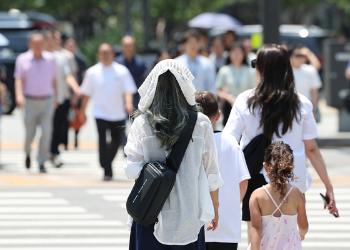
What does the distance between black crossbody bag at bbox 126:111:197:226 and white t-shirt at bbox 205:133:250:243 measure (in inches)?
38.3

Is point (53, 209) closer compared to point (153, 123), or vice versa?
point (153, 123)

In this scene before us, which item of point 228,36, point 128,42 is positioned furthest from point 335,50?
point 128,42

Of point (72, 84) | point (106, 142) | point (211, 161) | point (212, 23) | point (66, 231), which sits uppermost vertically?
point (211, 161)

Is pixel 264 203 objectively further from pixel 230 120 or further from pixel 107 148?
pixel 107 148

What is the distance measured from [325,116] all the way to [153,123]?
851 inches

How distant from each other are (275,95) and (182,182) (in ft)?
6.19

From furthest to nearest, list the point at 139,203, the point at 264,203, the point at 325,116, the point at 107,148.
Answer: the point at 325,116 → the point at 107,148 → the point at 264,203 → the point at 139,203

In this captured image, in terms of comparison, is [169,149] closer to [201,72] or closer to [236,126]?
[236,126]

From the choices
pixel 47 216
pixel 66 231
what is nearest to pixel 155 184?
pixel 66 231

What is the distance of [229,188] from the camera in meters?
7.50

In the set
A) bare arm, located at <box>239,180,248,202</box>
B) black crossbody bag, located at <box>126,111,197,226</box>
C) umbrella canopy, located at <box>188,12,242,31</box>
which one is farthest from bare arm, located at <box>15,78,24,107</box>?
umbrella canopy, located at <box>188,12,242,31</box>

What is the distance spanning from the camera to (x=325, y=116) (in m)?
27.8

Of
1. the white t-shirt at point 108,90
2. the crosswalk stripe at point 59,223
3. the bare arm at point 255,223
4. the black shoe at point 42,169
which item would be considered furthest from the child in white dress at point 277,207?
the black shoe at point 42,169

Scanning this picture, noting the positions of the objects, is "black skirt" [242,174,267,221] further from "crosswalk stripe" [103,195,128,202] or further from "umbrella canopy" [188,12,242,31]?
"umbrella canopy" [188,12,242,31]
